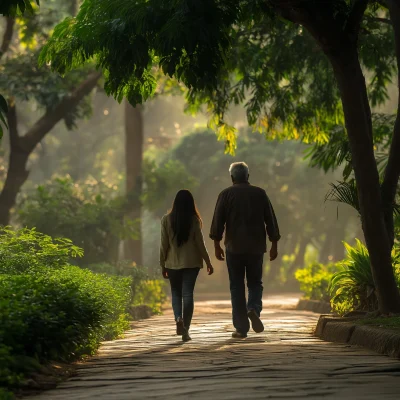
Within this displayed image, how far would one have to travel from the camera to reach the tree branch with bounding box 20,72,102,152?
22797 mm

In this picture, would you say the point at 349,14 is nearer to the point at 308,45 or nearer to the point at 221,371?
the point at 221,371

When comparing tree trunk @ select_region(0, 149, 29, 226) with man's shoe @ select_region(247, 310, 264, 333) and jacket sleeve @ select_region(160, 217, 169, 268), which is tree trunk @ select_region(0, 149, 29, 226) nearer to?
jacket sleeve @ select_region(160, 217, 169, 268)

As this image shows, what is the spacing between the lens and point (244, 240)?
37.8 ft

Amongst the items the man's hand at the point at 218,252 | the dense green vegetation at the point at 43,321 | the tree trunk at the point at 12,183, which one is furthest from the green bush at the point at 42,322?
the tree trunk at the point at 12,183

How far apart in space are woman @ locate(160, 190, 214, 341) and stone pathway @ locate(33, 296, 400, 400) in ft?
1.77

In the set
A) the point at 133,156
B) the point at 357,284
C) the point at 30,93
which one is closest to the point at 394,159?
the point at 357,284

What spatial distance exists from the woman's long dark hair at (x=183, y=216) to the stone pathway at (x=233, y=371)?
4.13 ft

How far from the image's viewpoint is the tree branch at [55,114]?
22797 millimetres

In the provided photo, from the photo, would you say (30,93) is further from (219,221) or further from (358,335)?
(358,335)

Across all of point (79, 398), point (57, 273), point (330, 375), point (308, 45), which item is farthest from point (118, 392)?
point (308, 45)

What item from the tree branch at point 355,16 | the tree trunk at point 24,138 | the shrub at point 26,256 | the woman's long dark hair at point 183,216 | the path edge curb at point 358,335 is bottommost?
the path edge curb at point 358,335

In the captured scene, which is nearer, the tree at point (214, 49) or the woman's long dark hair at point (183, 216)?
the tree at point (214, 49)

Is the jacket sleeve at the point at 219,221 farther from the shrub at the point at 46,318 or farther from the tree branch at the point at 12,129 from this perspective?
the tree branch at the point at 12,129

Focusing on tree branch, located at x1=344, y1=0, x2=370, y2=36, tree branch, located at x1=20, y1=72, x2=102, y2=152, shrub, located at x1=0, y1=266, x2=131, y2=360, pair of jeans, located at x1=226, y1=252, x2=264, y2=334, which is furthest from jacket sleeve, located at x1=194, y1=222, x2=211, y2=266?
tree branch, located at x1=20, y1=72, x2=102, y2=152
